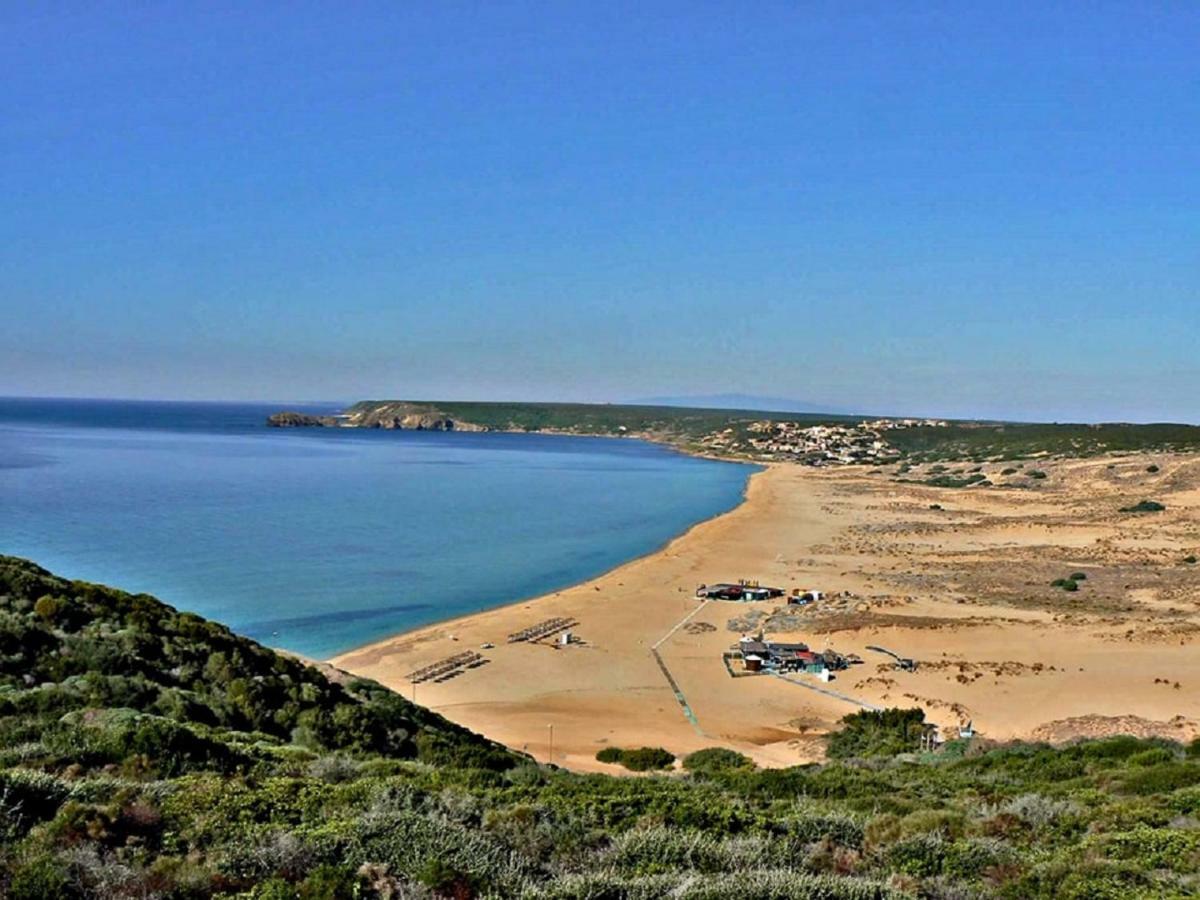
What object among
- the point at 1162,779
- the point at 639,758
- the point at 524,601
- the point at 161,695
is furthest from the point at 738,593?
the point at 161,695

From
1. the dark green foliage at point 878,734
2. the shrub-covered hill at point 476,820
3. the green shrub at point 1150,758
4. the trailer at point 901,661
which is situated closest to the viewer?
the shrub-covered hill at point 476,820

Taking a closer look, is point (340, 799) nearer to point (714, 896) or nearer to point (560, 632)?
point (714, 896)

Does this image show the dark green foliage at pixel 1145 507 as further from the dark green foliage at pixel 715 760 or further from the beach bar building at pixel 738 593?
the dark green foliage at pixel 715 760

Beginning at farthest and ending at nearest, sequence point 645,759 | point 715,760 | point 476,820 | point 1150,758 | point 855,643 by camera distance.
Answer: point 855,643, point 645,759, point 715,760, point 1150,758, point 476,820

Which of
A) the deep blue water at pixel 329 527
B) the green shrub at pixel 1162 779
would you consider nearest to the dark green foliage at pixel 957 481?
the deep blue water at pixel 329 527

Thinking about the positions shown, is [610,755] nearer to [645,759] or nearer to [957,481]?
[645,759]
